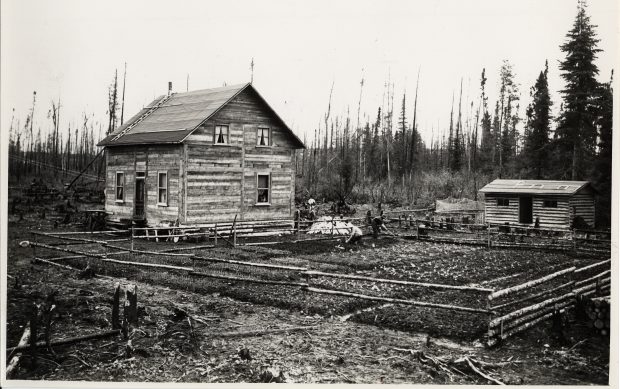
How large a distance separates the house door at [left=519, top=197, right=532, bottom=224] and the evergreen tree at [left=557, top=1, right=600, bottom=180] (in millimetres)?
9588

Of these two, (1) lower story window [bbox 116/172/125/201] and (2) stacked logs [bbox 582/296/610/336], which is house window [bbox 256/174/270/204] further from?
(2) stacked logs [bbox 582/296/610/336]

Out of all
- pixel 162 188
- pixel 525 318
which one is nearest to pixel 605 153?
pixel 525 318

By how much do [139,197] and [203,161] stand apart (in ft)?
12.6

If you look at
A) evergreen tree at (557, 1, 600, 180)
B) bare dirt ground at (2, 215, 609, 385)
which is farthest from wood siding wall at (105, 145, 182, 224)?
evergreen tree at (557, 1, 600, 180)

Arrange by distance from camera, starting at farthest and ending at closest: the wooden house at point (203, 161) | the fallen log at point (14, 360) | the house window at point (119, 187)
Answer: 1. the house window at point (119, 187)
2. the wooden house at point (203, 161)
3. the fallen log at point (14, 360)

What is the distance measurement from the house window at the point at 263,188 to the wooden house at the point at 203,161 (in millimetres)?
44

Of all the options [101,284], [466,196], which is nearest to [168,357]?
[101,284]

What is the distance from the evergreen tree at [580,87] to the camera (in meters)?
9.70

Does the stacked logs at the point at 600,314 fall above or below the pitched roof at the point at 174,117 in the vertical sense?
below

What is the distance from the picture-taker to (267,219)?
73.2 feet

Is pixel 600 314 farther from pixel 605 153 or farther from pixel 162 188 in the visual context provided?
pixel 162 188

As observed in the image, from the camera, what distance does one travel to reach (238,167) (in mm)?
21422

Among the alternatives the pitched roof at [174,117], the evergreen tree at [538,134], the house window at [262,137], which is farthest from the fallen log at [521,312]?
the house window at [262,137]

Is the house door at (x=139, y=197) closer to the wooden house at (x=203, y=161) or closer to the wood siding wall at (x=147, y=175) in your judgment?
the wooden house at (x=203, y=161)
